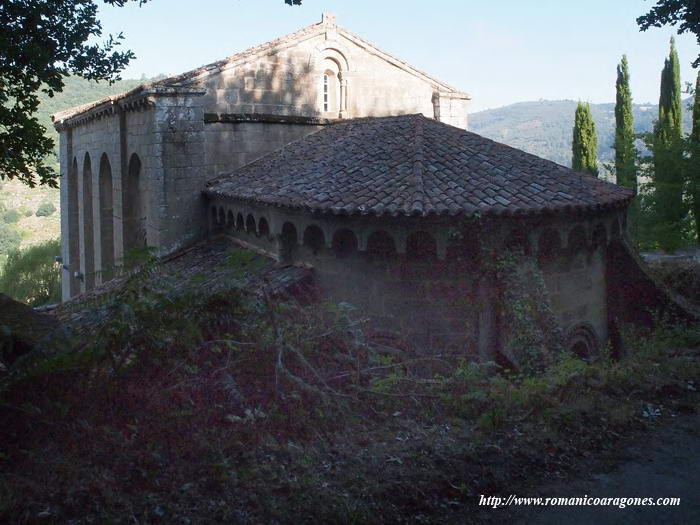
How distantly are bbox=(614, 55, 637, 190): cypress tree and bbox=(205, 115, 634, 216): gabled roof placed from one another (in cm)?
1784

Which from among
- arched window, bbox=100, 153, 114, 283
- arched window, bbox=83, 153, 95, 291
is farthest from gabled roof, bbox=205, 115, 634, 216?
arched window, bbox=83, 153, 95, 291

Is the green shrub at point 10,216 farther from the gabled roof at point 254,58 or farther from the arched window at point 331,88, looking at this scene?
the arched window at point 331,88

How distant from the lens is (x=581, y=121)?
3256 cm

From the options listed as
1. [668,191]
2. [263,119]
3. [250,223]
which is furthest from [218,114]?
[668,191]

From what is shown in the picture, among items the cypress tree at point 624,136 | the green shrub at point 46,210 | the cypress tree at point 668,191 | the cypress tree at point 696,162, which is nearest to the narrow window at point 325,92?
the cypress tree at point 696,162

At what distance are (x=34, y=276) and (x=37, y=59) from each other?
27803 mm

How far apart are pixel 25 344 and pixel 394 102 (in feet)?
42.2

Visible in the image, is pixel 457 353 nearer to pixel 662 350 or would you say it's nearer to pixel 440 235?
pixel 440 235

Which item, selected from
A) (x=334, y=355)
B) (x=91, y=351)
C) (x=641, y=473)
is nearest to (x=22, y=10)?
(x=91, y=351)

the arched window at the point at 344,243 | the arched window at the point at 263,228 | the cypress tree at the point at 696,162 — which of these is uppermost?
the cypress tree at the point at 696,162

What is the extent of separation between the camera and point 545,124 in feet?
518

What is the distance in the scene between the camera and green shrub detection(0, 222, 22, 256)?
54469 mm

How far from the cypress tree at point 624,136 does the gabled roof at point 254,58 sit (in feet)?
42.6

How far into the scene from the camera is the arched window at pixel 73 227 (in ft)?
72.3
